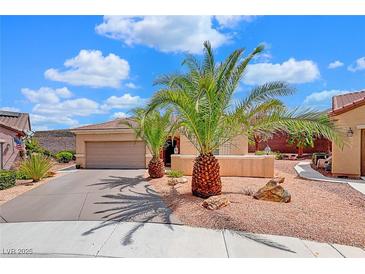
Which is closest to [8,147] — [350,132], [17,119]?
[17,119]

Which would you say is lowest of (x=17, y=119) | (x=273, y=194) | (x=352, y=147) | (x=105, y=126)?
(x=273, y=194)

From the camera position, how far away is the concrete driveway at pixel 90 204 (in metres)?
8.55

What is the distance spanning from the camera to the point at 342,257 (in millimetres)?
5910

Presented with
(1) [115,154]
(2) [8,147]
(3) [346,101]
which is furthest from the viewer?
(1) [115,154]

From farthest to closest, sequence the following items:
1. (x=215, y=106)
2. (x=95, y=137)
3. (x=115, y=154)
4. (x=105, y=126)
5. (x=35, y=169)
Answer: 1. (x=105, y=126)
2. (x=95, y=137)
3. (x=115, y=154)
4. (x=35, y=169)
5. (x=215, y=106)

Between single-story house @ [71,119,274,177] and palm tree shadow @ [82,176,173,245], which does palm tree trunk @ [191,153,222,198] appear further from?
single-story house @ [71,119,274,177]

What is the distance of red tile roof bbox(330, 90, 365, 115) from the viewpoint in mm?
15087

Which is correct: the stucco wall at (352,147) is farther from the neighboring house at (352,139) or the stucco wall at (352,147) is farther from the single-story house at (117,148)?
the single-story house at (117,148)

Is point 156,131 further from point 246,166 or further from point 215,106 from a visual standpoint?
point 215,106

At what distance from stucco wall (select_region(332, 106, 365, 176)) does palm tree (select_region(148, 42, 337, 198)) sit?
6678mm

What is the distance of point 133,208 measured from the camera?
9.27 meters

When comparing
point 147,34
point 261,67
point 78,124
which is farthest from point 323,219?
point 78,124

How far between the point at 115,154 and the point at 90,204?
12.9m

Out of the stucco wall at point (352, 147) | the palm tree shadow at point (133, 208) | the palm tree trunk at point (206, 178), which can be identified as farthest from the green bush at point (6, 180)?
the stucco wall at point (352, 147)
